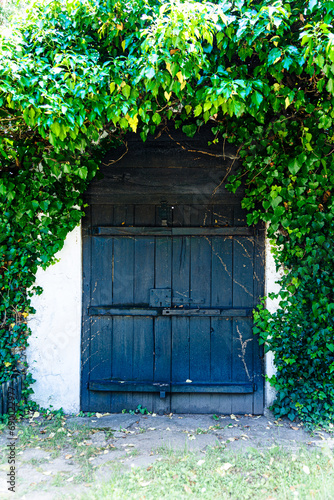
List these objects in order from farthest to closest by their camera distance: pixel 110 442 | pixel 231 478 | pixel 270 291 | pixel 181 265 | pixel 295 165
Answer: pixel 181 265 → pixel 270 291 → pixel 295 165 → pixel 110 442 → pixel 231 478

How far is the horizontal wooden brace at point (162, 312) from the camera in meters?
3.32

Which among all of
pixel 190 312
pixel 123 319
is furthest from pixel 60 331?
pixel 190 312

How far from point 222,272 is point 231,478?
5.32 feet

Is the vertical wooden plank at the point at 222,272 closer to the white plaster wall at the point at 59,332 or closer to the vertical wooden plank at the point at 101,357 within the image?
the vertical wooden plank at the point at 101,357

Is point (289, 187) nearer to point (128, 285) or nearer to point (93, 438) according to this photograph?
point (128, 285)

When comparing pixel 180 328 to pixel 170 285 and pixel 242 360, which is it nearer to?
pixel 170 285

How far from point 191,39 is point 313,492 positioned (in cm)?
271

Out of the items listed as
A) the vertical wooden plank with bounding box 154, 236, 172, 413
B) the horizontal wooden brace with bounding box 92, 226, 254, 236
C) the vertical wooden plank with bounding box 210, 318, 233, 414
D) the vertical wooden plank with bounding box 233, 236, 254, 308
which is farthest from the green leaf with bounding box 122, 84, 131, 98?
the vertical wooden plank with bounding box 210, 318, 233, 414

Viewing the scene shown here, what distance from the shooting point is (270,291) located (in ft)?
10.7

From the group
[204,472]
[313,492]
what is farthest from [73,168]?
[313,492]

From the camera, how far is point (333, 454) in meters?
2.54

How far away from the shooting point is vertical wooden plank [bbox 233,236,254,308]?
3.35 meters

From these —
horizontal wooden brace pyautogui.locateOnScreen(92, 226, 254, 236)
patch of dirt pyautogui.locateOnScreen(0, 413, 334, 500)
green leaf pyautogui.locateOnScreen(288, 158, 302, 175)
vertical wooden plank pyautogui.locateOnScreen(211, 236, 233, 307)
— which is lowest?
patch of dirt pyautogui.locateOnScreen(0, 413, 334, 500)

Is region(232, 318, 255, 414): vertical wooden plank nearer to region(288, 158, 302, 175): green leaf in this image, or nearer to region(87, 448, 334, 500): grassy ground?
region(87, 448, 334, 500): grassy ground
